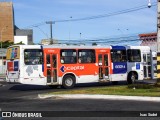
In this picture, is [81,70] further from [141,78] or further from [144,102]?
[144,102]

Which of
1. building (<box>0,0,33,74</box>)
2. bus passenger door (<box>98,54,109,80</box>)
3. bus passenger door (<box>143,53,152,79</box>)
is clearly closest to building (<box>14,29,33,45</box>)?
building (<box>0,0,33,74</box>)

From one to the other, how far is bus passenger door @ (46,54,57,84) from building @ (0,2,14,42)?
93944 mm

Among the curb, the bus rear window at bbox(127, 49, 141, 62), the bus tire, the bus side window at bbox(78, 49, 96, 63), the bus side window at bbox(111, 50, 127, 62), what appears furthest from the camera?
the bus rear window at bbox(127, 49, 141, 62)

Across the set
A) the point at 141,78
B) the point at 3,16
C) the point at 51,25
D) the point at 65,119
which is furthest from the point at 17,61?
the point at 3,16

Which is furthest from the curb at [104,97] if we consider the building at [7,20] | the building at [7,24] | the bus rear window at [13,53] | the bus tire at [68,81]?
the building at [7,20]

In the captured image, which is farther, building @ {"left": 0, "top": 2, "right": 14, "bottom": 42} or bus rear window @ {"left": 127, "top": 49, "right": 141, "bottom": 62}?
building @ {"left": 0, "top": 2, "right": 14, "bottom": 42}

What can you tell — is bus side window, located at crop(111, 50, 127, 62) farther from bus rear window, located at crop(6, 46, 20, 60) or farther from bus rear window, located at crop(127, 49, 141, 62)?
bus rear window, located at crop(6, 46, 20, 60)

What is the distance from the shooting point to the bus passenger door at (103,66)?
29.3m

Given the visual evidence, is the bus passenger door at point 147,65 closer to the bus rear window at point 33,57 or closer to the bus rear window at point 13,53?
the bus rear window at point 33,57

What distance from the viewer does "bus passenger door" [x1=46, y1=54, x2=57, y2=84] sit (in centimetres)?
2695

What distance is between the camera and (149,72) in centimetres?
3228

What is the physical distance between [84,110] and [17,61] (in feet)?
38.6

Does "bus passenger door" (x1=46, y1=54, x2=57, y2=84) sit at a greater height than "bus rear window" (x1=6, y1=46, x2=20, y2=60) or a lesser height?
lesser

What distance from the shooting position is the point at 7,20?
120 m
